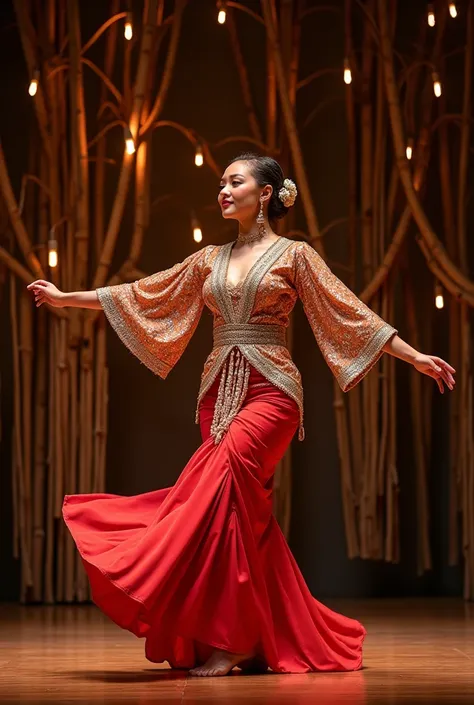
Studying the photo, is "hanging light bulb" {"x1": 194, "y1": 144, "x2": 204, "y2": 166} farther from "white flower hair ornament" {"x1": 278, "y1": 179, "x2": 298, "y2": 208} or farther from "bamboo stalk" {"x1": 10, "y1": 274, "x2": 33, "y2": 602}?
"white flower hair ornament" {"x1": 278, "y1": 179, "x2": 298, "y2": 208}

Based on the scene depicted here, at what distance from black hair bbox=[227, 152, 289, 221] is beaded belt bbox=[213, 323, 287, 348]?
34 cm

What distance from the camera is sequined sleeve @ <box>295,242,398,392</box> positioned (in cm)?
334

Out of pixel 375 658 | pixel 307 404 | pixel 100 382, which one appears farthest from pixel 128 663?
pixel 307 404

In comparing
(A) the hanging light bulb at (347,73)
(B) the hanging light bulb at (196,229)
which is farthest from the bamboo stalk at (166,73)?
(A) the hanging light bulb at (347,73)

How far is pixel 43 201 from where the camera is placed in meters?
5.25

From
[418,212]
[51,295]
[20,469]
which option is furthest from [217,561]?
[418,212]

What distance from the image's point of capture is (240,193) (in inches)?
134

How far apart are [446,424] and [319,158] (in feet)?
4.10

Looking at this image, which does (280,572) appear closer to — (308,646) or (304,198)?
(308,646)

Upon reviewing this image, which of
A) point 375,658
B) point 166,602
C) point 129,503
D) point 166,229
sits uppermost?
point 166,229

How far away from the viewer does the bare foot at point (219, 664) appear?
3.11 m

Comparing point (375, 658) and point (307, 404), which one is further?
point (307, 404)

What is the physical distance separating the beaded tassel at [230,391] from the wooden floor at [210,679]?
62cm

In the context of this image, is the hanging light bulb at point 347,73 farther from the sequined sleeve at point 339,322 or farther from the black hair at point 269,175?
the sequined sleeve at point 339,322
